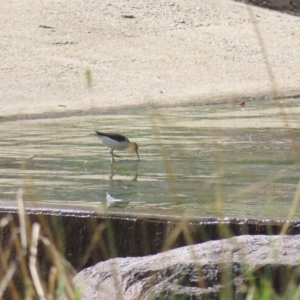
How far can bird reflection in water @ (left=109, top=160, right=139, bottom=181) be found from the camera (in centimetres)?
656

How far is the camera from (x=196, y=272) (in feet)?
10.4

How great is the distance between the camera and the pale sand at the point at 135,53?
14375 mm

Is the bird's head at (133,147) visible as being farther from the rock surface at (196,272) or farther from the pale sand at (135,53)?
the pale sand at (135,53)

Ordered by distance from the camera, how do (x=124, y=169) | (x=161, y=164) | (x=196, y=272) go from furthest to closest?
(x=161, y=164), (x=124, y=169), (x=196, y=272)

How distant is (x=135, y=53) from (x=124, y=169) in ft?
34.3

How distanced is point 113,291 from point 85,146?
4.96m

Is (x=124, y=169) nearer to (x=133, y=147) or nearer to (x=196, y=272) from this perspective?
(x=133, y=147)

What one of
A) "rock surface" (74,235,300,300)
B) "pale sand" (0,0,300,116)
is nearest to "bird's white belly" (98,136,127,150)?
"rock surface" (74,235,300,300)

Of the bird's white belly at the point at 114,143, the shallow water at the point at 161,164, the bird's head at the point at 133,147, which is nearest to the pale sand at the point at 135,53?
the shallow water at the point at 161,164

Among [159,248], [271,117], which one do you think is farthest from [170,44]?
[159,248]

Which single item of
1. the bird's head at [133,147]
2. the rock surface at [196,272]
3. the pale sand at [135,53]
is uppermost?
the rock surface at [196,272]

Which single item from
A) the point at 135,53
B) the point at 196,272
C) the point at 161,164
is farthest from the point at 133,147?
the point at 135,53

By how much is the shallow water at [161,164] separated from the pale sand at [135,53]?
121 inches

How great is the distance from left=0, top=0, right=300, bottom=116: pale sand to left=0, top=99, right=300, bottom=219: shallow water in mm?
3077
